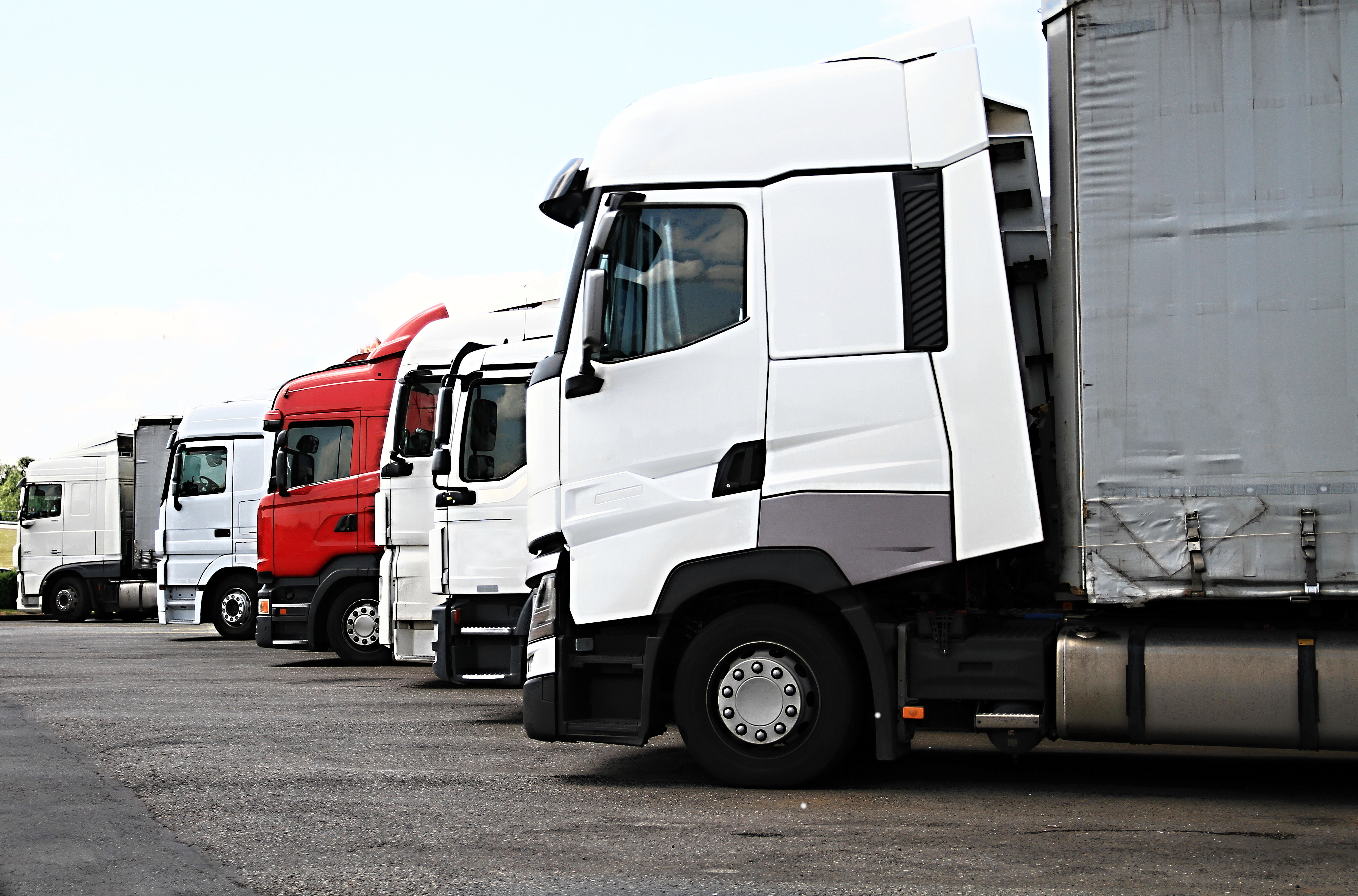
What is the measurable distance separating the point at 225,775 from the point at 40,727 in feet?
10.4

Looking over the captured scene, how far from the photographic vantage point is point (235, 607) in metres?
20.1

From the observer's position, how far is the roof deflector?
6730mm

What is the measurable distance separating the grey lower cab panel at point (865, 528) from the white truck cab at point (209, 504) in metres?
13.9

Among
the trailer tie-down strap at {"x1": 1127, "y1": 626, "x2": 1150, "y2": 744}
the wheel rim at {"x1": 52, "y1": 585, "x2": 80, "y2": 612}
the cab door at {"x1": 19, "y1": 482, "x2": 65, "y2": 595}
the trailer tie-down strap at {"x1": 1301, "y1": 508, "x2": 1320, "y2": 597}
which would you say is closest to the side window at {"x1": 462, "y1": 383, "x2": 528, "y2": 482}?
the trailer tie-down strap at {"x1": 1127, "y1": 626, "x2": 1150, "y2": 744}

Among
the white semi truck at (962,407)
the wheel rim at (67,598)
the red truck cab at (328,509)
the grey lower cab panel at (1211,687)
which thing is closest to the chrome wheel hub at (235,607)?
the red truck cab at (328,509)

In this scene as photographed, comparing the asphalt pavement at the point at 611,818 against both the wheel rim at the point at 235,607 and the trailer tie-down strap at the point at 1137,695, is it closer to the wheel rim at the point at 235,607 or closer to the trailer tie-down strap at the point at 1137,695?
the trailer tie-down strap at the point at 1137,695

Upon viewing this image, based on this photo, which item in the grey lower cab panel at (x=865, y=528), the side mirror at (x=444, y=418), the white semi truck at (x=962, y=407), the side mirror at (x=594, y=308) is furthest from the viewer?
the side mirror at (x=444, y=418)

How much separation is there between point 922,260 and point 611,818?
10.0 feet

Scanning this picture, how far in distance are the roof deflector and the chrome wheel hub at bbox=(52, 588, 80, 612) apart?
2198 cm

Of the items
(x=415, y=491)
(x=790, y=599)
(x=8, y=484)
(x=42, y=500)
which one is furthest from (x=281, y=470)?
(x=8, y=484)

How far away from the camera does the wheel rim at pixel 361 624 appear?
47.9ft

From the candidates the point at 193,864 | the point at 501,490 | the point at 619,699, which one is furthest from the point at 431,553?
the point at 193,864

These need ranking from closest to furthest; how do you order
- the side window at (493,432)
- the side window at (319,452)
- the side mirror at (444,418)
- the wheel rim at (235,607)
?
1. the side mirror at (444,418)
2. the side window at (493,432)
3. the side window at (319,452)
4. the wheel rim at (235,607)

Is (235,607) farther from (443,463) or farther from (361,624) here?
(443,463)
